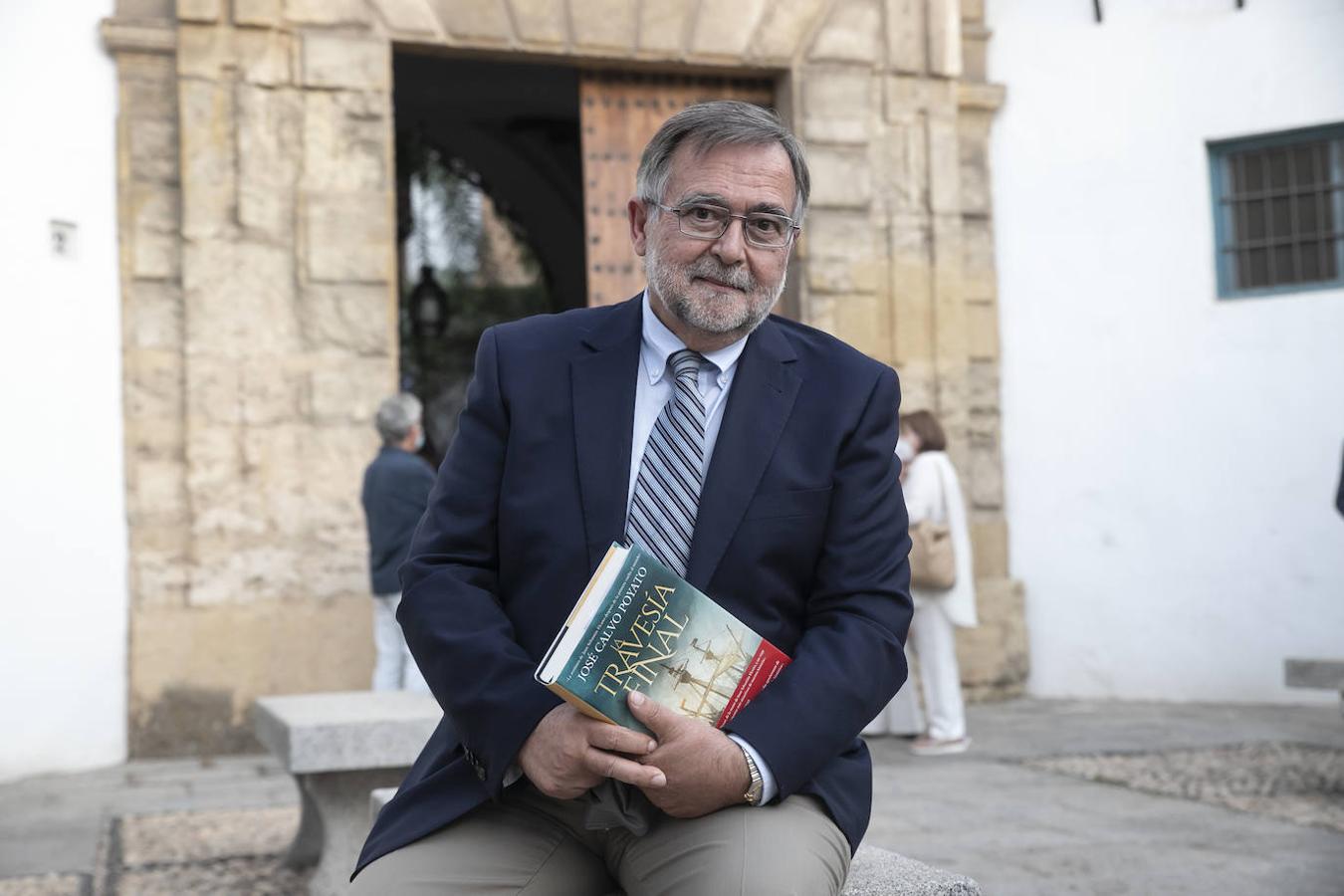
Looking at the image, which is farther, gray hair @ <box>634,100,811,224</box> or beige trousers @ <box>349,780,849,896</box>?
gray hair @ <box>634,100,811,224</box>

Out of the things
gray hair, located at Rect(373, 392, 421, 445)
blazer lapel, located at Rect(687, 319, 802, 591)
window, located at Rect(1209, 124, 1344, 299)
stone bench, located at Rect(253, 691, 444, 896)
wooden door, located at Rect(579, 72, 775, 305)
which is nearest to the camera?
blazer lapel, located at Rect(687, 319, 802, 591)

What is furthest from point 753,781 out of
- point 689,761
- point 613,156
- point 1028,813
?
point 613,156

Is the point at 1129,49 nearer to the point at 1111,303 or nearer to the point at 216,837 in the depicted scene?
the point at 1111,303

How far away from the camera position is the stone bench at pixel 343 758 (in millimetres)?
4320

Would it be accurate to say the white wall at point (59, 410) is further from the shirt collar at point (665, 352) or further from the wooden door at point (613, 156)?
the shirt collar at point (665, 352)

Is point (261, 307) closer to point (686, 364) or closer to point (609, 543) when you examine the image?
point (686, 364)

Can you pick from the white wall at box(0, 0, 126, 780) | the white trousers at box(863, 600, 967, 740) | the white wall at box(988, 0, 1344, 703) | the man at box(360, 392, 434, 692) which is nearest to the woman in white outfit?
the white trousers at box(863, 600, 967, 740)

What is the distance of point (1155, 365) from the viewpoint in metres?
9.06

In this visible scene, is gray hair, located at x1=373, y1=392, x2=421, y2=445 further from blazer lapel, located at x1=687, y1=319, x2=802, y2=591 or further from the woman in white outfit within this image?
blazer lapel, located at x1=687, y1=319, x2=802, y2=591

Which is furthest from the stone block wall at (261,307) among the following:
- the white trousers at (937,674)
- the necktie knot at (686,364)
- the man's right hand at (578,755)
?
the man's right hand at (578,755)

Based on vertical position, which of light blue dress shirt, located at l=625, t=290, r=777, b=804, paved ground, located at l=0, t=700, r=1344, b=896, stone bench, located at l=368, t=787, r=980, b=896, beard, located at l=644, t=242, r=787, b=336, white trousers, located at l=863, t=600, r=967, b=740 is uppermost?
beard, located at l=644, t=242, r=787, b=336

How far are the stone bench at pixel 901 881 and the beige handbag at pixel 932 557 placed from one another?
4.73 metres

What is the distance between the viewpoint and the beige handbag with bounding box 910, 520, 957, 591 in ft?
23.8

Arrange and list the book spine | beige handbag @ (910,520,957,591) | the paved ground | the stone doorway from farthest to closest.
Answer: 1. the stone doorway
2. beige handbag @ (910,520,957,591)
3. the paved ground
4. the book spine
